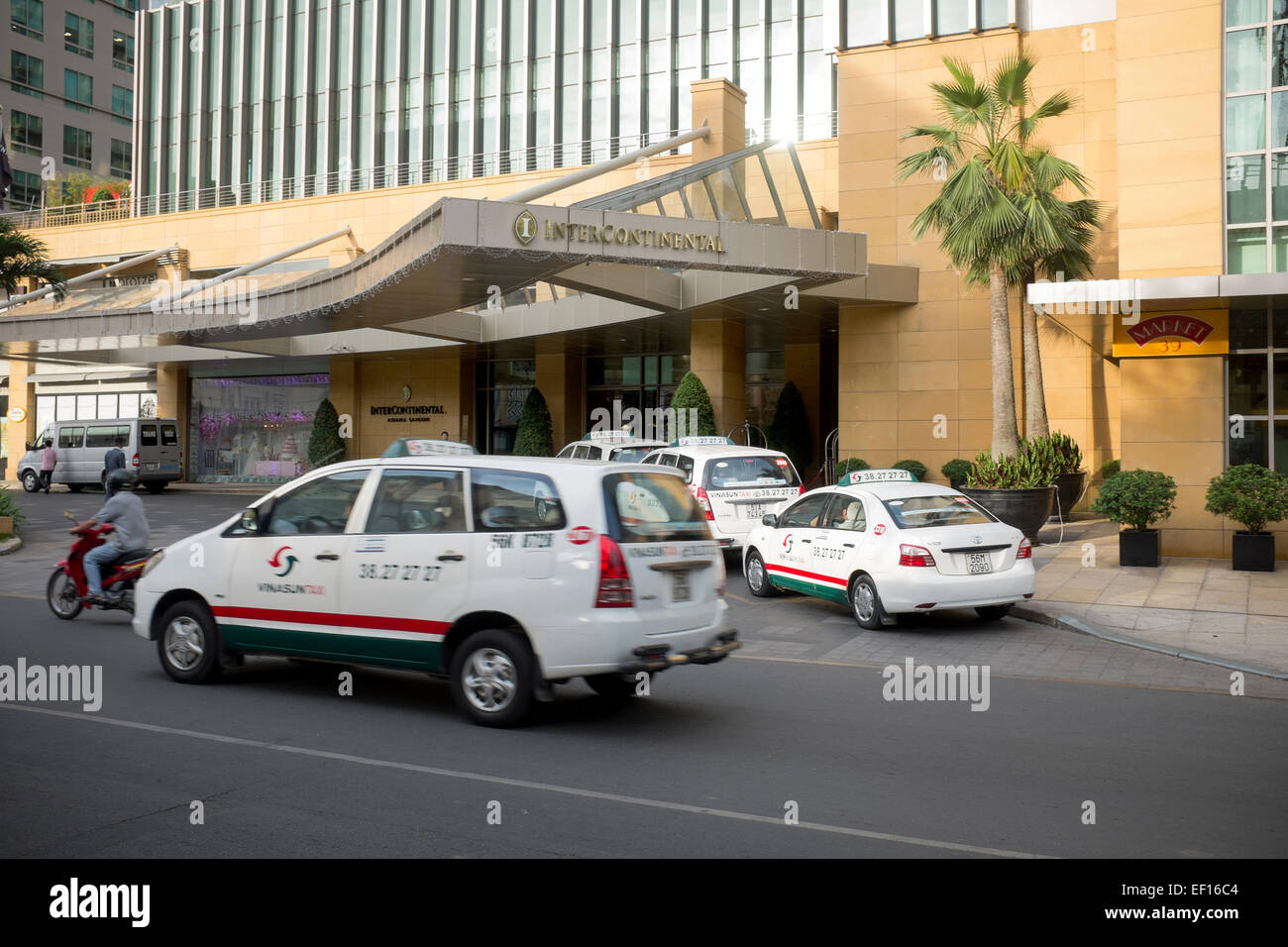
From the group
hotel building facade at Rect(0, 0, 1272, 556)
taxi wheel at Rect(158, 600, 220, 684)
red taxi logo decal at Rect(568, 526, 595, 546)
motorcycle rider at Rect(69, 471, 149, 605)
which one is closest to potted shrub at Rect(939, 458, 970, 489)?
hotel building facade at Rect(0, 0, 1272, 556)

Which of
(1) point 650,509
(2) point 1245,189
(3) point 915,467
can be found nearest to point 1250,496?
(2) point 1245,189

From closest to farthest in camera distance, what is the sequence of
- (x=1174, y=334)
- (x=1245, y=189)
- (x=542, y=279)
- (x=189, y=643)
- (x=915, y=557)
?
(x=189, y=643) → (x=915, y=557) → (x=1245, y=189) → (x=1174, y=334) → (x=542, y=279)

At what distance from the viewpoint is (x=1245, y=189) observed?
16.9 metres

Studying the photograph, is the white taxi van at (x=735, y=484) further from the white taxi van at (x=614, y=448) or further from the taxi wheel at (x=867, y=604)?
the taxi wheel at (x=867, y=604)

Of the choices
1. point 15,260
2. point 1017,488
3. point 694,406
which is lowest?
point 1017,488

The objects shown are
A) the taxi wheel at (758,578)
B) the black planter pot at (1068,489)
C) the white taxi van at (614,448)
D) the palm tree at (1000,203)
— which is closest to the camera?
the taxi wheel at (758,578)

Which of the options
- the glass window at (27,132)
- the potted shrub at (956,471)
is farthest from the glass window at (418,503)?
the glass window at (27,132)

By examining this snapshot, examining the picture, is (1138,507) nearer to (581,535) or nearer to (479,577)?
(581,535)

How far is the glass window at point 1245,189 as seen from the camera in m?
16.8

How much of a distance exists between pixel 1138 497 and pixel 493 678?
11915 mm

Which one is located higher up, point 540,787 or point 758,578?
point 758,578

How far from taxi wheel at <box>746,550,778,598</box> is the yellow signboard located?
25.6 feet

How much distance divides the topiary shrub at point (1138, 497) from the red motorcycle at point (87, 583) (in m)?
13.1
